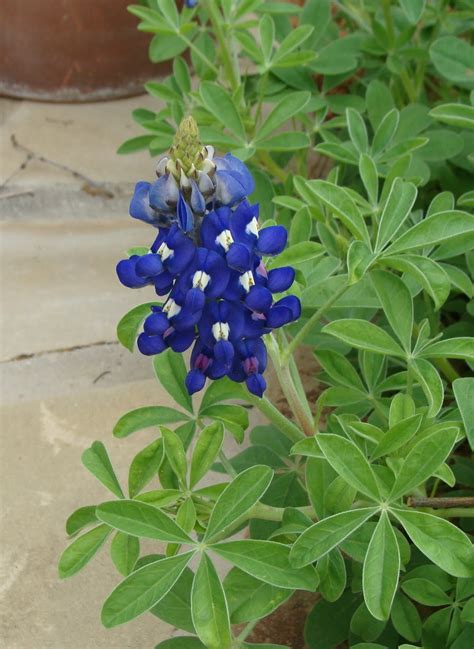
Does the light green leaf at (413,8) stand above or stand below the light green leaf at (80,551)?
above

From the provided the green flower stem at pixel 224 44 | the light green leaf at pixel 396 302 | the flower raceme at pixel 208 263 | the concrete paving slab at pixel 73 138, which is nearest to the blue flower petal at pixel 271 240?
the flower raceme at pixel 208 263

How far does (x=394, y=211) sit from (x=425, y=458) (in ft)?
1.15

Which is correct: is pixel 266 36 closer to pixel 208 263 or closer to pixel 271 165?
pixel 271 165

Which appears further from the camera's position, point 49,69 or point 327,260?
point 49,69

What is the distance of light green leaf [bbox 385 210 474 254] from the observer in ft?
3.82

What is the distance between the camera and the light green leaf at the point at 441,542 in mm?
1033

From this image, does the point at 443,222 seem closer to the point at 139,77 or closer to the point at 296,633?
the point at 296,633

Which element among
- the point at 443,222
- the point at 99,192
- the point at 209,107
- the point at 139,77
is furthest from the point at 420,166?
the point at 139,77

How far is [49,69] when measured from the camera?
254 cm

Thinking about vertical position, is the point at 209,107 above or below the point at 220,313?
below

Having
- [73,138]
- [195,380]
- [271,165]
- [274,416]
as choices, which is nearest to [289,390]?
[274,416]

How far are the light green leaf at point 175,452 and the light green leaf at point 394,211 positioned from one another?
34 cm

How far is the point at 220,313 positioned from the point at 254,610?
1.14 ft

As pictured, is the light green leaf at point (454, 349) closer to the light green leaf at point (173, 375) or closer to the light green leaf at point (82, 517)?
the light green leaf at point (173, 375)
